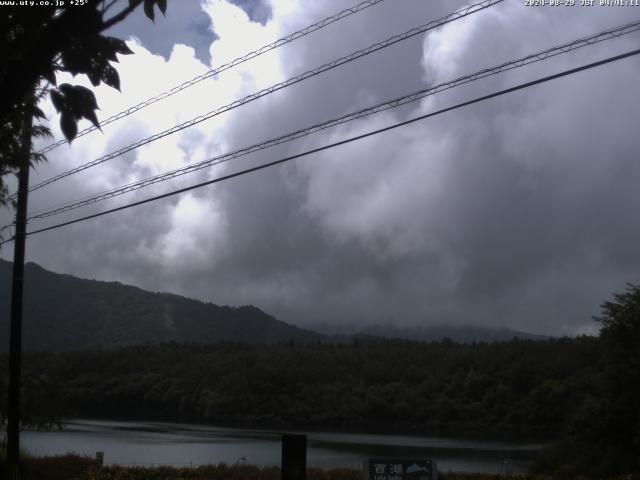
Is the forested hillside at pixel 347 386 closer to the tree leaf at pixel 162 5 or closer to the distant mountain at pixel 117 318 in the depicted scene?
the distant mountain at pixel 117 318

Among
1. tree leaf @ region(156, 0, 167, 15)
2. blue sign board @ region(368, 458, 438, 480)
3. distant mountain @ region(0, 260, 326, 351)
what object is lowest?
blue sign board @ region(368, 458, 438, 480)

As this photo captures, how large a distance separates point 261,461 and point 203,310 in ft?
550

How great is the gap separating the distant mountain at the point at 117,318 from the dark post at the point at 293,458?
127387 millimetres

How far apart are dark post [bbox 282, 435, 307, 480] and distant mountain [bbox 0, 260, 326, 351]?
418 ft

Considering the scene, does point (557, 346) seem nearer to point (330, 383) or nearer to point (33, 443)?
point (330, 383)

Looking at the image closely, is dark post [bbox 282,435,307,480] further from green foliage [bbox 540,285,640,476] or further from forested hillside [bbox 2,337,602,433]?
forested hillside [bbox 2,337,602,433]

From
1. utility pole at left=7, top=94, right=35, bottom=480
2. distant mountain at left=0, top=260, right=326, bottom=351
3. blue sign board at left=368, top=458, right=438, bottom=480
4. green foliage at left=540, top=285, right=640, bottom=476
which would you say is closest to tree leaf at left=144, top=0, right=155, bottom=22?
blue sign board at left=368, top=458, right=438, bottom=480

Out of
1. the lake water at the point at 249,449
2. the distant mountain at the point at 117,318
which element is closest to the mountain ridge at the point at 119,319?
the distant mountain at the point at 117,318

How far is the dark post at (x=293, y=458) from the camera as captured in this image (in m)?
8.20

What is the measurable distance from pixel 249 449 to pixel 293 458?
114ft

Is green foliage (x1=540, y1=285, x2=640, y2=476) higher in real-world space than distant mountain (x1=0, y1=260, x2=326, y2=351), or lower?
lower

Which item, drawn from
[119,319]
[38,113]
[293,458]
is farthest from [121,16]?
[119,319]

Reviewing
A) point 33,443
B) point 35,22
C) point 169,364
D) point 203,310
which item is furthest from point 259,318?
point 35,22

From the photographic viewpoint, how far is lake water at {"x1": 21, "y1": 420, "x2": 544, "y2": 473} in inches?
1340
